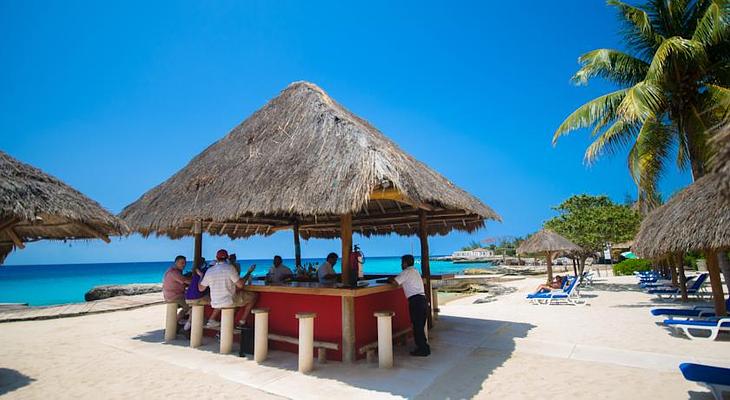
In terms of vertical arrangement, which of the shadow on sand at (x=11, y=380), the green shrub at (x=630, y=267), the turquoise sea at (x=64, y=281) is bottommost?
the turquoise sea at (x=64, y=281)

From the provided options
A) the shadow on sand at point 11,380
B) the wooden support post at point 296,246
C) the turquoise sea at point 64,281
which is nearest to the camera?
the shadow on sand at point 11,380

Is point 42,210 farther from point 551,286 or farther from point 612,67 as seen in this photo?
point 551,286

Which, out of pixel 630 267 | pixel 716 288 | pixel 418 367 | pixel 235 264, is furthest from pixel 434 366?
pixel 630 267

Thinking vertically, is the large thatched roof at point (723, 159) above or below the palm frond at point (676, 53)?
below

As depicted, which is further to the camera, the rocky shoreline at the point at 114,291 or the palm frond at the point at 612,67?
the rocky shoreline at the point at 114,291

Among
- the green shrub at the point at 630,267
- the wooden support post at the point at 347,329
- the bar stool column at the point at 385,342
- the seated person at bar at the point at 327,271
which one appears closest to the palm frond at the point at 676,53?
the seated person at bar at the point at 327,271

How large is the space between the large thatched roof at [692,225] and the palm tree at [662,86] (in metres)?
2.73

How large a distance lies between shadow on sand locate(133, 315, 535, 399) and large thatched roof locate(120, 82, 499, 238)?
81.9 inches

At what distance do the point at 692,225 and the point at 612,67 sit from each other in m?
6.29

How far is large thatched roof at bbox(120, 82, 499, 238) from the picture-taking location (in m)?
4.92

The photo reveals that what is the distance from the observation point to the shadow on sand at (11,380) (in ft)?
14.8

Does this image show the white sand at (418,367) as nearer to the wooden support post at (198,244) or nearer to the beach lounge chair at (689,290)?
the wooden support post at (198,244)

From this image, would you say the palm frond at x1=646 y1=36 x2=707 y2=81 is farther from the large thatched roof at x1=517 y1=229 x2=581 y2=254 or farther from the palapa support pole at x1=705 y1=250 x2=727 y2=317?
the large thatched roof at x1=517 y1=229 x2=581 y2=254

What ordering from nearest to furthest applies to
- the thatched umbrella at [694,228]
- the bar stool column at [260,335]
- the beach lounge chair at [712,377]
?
the beach lounge chair at [712,377], the bar stool column at [260,335], the thatched umbrella at [694,228]
